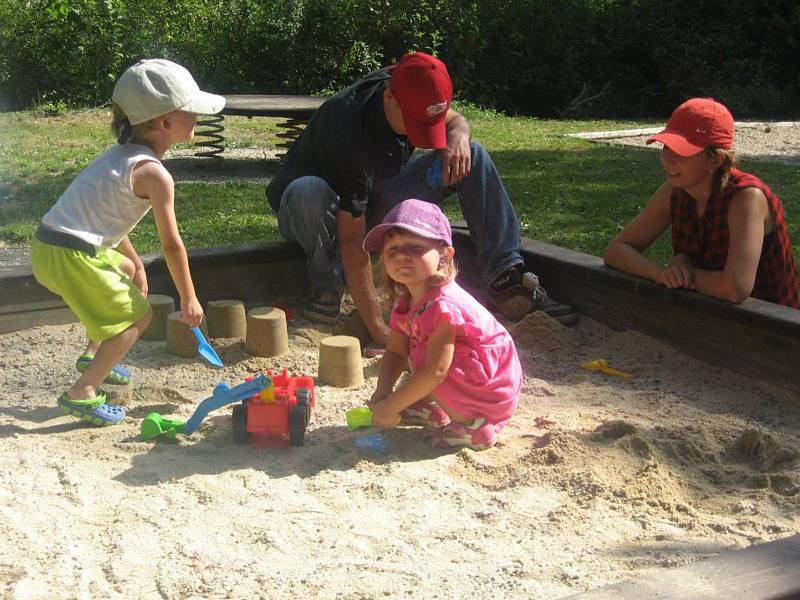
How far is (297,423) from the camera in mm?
2883

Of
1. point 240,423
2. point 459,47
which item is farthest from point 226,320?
point 459,47

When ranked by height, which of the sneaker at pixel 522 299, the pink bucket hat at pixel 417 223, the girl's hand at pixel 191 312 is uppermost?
the pink bucket hat at pixel 417 223

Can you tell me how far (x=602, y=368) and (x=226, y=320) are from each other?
1.35 meters

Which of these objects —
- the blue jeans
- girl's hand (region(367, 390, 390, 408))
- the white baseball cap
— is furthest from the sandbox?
the white baseball cap

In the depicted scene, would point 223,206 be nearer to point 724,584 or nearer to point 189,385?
point 189,385

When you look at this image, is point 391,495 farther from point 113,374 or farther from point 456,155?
point 456,155

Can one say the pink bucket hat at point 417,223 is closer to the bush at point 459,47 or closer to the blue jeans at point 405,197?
the blue jeans at point 405,197

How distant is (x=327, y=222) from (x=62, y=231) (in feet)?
3.81

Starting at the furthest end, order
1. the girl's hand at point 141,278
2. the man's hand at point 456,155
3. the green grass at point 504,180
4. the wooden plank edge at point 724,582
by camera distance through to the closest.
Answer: the green grass at point 504,180 < the man's hand at point 456,155 < the girl's hand at point 141,278 < the wooden plank edge at point 724,582

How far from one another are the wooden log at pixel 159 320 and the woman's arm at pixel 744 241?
1.92m

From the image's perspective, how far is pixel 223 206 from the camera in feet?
20.5

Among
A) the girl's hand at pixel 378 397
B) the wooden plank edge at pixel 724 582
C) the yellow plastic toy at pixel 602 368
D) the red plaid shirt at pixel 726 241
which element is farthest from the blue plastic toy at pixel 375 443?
the red plaid shirt at pixel 726 241

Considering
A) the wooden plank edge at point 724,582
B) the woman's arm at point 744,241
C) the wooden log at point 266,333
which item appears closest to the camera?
→ the wooden plank edge at point 724,582

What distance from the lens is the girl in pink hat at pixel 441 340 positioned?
2.82m
